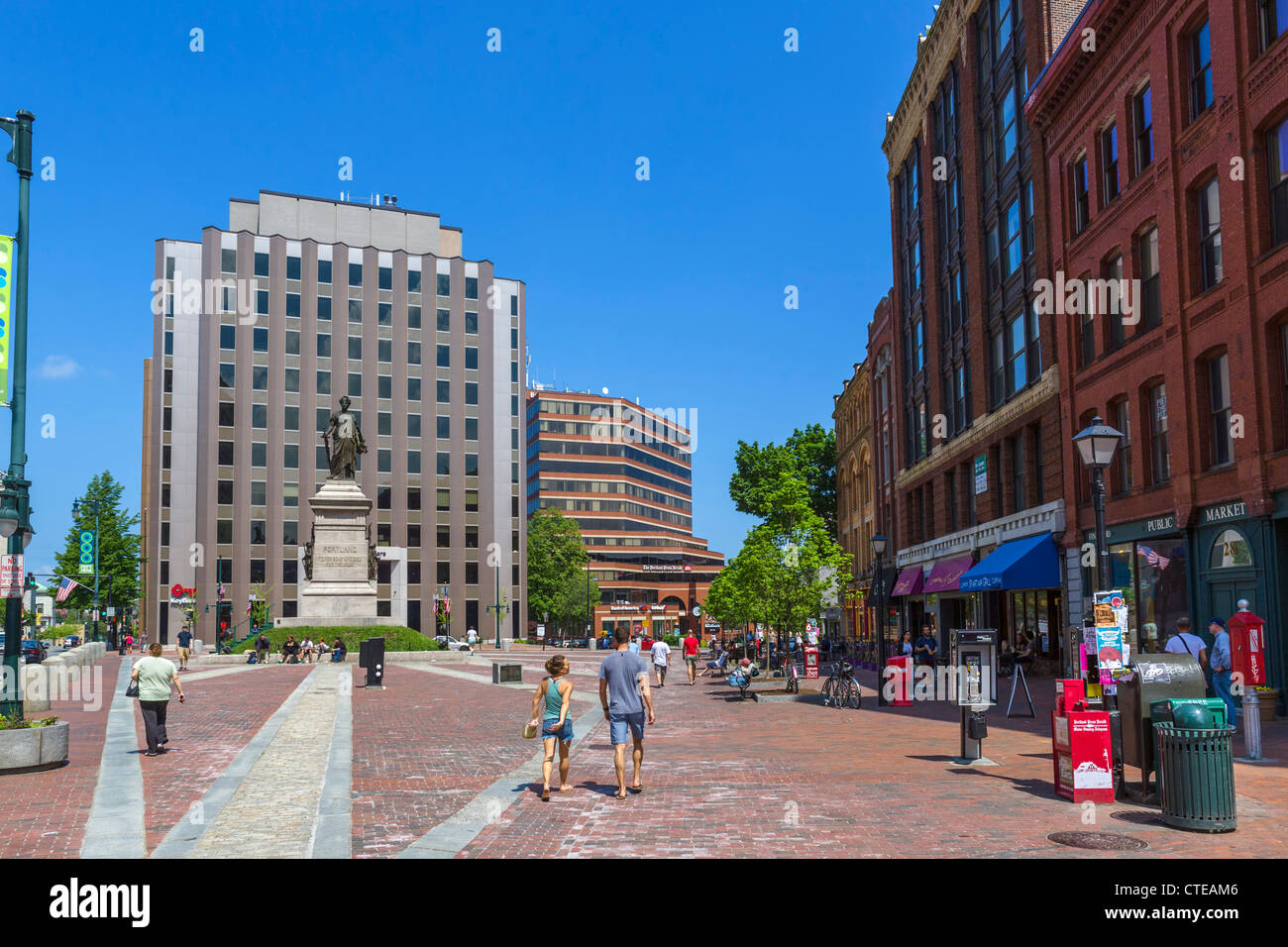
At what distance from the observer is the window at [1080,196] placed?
29.5 metres

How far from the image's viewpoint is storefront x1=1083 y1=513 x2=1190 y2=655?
23.5 metres

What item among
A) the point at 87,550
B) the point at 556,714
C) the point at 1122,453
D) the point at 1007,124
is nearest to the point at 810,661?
the point at 1122,453

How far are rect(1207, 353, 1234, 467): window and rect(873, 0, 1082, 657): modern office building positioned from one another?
734 cm

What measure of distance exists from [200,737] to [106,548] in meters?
62.3


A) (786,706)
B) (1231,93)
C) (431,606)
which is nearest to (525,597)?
(431,606)

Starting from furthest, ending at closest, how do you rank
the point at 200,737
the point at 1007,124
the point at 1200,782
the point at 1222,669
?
1. the point at 1007,124
2. the point at 200,737
3. the point at 1222,669
4. the point at 1200,782

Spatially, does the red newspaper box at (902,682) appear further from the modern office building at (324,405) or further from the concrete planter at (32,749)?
the modern office building at (324,405)

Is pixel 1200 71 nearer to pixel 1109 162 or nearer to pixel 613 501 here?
pixel 1109 162

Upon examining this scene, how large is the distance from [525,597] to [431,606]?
30.6 feet

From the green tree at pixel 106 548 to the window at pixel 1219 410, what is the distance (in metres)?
66.2

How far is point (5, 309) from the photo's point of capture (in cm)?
1464

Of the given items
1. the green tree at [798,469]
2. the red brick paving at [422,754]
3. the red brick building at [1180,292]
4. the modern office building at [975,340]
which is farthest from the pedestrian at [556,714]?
the green tree at [798,469]

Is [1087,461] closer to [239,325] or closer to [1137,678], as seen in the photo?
[1137,678]

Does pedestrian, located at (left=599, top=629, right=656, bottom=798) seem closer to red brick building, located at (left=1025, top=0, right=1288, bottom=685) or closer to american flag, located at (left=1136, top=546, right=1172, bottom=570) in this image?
red brick building, located at (left=1025, top=0, right=1288, bottom=685)
